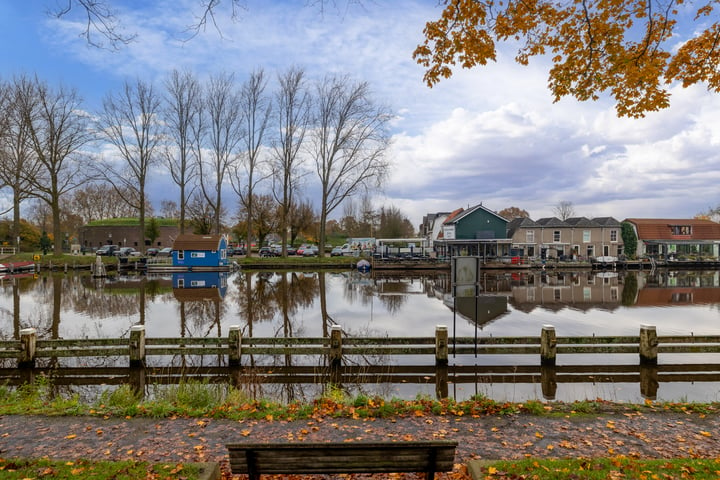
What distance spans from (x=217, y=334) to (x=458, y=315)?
10.6 meters

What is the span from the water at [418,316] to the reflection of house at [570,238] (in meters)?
27.8

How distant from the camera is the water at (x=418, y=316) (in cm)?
970

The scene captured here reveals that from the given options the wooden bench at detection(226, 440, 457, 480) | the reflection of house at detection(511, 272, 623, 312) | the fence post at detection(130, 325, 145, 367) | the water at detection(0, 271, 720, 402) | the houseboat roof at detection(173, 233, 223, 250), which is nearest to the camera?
the wooden bench at detection(226, 440, 457, 480)

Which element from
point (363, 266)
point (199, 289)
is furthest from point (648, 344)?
point (363, 266)

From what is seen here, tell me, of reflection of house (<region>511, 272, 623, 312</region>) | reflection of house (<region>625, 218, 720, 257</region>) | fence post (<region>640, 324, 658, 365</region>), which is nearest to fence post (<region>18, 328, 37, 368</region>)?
fence post (<region>640, 324, 658, 365</region>)

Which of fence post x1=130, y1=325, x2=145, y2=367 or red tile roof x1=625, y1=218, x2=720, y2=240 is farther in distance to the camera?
red tile roof x1=625, y1=218, x2=720, y2=240

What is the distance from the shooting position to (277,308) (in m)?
21.0

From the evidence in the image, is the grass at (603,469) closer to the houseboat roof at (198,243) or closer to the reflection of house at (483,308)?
the reflection of house at (483,308)

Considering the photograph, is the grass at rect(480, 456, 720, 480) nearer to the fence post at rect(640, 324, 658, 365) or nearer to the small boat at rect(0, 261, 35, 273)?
the fence post at rect(640, 324, 658, 365)

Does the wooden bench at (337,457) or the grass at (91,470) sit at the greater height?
the wooden bench at (337,457)

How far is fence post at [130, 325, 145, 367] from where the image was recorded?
10.6m

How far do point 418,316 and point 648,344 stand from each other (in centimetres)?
987

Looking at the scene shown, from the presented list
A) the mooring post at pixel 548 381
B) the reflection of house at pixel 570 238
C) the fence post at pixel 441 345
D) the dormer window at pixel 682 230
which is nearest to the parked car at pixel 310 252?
the reflection of house at pixel 570 238

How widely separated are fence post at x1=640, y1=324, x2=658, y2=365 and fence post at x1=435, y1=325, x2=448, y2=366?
507 cm
